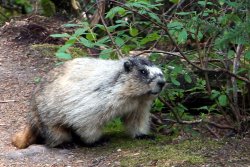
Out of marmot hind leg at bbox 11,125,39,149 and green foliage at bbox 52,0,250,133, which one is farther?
marmot hind leg at bbox 11,125,39,149

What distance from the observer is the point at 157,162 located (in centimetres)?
525

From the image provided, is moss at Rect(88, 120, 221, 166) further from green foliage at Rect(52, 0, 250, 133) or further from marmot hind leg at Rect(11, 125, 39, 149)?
marmot hind leg at Rect(11, 125, 39, 149)

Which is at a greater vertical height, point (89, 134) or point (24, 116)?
point (89, 134)

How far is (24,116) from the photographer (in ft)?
23.6

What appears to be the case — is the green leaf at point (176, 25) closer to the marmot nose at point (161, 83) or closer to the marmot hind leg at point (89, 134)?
the marmot nose at point (161, 83)

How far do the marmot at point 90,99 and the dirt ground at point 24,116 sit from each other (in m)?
0.23

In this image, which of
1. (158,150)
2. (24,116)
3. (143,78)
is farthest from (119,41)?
(24,116)

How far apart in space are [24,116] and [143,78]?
6.95 feet

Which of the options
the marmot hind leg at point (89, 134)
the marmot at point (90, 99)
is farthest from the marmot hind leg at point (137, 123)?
the marmot hind leg at point (89, 134)

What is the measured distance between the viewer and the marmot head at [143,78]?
571cm

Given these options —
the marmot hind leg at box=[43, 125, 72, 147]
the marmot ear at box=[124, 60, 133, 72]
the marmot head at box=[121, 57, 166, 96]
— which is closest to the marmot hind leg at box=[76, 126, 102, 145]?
the marmot hind leg at box=[43, 125, 72, 147]

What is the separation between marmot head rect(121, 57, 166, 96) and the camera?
5.71 meters

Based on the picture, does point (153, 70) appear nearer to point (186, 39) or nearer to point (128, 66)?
point (128, 66)

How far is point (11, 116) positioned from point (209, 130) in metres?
2.69
